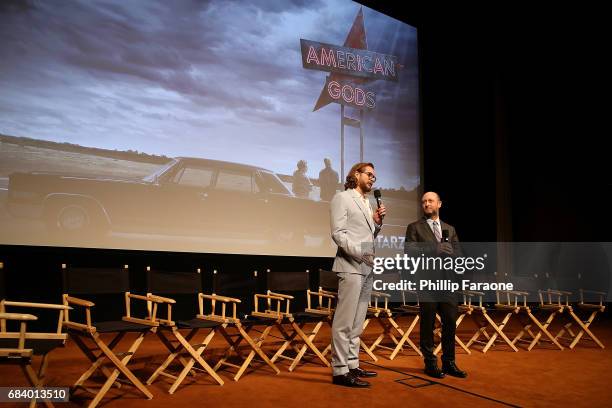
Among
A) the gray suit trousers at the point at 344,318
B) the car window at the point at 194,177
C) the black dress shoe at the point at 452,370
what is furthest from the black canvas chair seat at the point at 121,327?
the car window at the point at 194,177

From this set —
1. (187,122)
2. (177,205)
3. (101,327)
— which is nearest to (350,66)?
(187,122)

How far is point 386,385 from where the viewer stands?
329 cm

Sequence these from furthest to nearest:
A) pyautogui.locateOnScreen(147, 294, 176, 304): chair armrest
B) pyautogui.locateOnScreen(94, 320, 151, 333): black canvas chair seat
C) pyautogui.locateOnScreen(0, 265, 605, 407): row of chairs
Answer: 1. pyautogui.locateOnScreen(147, 294, 176, 304): chair armrest
2. pyautogui.locateOnScreen(94, 320, 151, 333): black canvas chair seat
3. pyautogui.locateOnScreen(0, 265, 605, 407): row of chairs

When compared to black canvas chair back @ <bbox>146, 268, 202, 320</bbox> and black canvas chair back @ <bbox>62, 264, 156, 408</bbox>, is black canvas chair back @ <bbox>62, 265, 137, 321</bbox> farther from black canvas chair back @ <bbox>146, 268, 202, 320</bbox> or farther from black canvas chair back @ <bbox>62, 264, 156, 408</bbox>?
black canvas chair back @ <bbox>146, 268, 202, 320</bbox>

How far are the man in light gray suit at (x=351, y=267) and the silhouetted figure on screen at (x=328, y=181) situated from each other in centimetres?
264

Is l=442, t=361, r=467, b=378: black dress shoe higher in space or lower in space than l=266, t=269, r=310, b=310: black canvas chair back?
lower

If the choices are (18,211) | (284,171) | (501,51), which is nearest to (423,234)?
(284,171)

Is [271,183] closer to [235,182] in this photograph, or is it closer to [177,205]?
[235,182]

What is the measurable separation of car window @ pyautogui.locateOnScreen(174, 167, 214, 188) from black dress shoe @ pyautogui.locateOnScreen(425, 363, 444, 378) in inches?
117

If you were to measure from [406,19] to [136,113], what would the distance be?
16.1 ft

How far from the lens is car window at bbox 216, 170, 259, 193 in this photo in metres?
5.35

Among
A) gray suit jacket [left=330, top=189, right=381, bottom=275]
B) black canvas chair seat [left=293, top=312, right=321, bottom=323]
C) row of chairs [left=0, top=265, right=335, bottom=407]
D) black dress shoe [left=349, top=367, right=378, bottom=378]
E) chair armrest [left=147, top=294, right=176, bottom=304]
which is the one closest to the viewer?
row of chairs [left=0, top=265, right=335, bottom=407]

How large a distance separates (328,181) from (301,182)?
0.41 metres

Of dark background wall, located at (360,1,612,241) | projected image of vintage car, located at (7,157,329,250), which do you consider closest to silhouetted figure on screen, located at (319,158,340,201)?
projected image of vintage car, located at (7,157,329,250)
